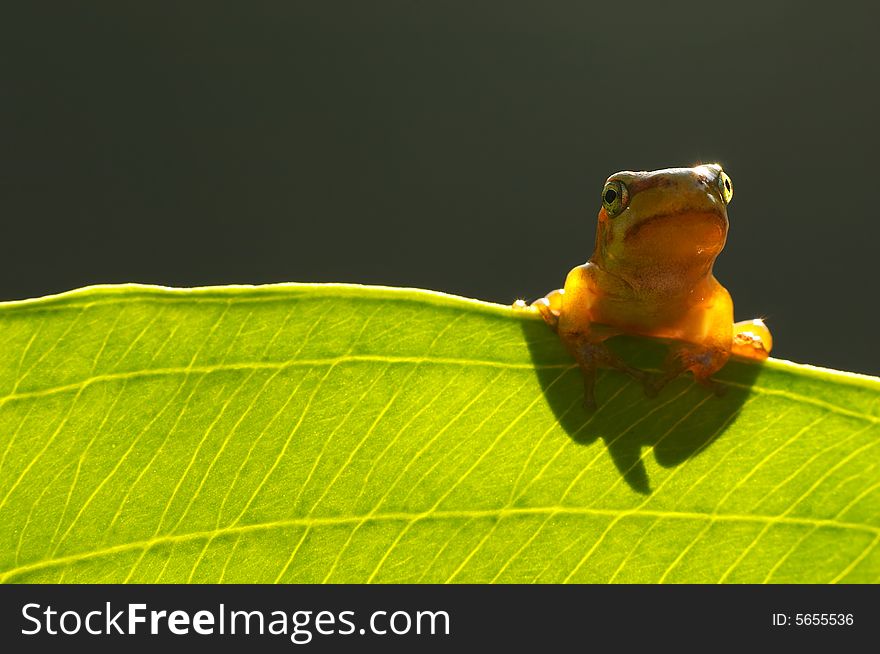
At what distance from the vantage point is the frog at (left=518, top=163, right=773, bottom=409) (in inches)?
56.4

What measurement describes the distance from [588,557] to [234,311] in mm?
441

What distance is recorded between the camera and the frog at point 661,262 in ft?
4.70

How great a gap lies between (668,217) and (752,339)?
0.24m

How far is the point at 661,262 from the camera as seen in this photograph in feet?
5.04

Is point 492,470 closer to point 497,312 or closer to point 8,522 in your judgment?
point 497,312

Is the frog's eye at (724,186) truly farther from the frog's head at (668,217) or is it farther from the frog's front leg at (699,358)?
the frog's front leg at (699,358)

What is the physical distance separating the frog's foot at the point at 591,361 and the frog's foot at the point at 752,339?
0.29 meters

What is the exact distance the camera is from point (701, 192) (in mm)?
1436

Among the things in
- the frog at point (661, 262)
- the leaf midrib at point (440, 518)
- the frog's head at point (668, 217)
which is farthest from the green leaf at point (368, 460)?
the frog's head at point (668, 217)

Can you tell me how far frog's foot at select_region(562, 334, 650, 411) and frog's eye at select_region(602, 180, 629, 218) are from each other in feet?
1.79

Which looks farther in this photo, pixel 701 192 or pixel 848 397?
pixel 701 192

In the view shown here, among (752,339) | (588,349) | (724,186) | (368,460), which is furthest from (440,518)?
(724,186)

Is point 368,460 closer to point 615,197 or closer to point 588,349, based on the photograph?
point 588,349

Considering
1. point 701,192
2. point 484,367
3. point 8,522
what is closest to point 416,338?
point 484,367
